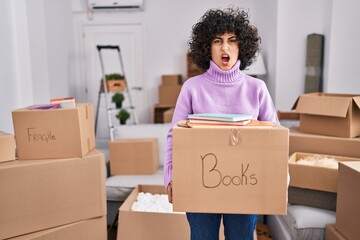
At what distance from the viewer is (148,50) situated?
4.45 m

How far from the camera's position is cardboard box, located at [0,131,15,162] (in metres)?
1.44

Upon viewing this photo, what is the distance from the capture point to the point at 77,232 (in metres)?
1.56

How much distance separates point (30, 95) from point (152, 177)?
4.31 feet

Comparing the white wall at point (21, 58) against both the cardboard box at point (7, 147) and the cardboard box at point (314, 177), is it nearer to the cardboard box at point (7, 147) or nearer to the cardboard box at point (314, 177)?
the cardboard box at point (7, 147)

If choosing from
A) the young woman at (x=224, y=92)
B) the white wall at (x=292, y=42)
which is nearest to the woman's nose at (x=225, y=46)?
the young woman at (x=224, y=92)

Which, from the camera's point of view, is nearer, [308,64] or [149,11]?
[308,64]

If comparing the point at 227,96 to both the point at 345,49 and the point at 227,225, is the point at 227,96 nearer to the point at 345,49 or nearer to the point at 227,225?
the point at 227,225

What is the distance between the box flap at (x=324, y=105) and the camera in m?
1.66

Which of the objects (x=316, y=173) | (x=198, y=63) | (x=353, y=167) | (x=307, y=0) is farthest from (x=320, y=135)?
(x=307, y=0)

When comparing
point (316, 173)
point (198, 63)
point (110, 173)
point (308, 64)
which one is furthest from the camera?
point (308, 64)

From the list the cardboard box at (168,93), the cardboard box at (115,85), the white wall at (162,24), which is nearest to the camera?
the cardboard box at (115,85)

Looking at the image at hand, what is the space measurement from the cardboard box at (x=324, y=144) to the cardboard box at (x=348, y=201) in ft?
1.31

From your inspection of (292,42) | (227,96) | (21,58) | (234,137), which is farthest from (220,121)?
(292,42)

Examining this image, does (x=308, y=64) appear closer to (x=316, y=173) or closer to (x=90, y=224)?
(x=316, y=173)
